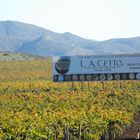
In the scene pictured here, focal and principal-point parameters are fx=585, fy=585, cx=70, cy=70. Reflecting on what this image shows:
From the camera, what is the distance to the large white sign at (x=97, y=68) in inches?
1916

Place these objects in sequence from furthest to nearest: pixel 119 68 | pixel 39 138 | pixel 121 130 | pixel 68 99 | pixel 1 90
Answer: pixel 1 90, pixel 119 68, pixel 68 99, pixel 121 130, pixel 39 138

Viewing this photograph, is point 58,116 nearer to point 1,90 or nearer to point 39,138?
point 39,138

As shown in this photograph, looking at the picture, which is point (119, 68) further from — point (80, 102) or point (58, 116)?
Answer: point (58, 116)

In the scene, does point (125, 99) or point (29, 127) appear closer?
point (29, 127)

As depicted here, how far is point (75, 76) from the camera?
49812 millimetres

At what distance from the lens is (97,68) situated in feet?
162

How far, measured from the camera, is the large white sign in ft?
160

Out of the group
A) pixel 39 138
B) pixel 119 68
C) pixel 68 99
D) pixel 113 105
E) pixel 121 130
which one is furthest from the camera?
pixel 119 68

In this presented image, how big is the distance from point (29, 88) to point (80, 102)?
61.0 ft

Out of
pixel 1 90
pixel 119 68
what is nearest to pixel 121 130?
pixel 119 68

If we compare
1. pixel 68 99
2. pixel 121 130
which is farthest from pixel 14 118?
pixel 68 99

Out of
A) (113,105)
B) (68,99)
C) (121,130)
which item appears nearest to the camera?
(121,130)

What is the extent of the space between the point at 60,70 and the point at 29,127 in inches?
1090

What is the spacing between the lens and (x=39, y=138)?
21.9m
